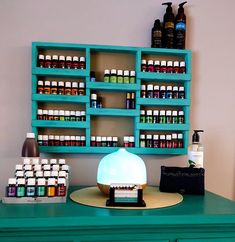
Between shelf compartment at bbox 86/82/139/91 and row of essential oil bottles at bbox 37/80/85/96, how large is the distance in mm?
55

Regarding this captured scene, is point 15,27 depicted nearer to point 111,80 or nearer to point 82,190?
point 111,80

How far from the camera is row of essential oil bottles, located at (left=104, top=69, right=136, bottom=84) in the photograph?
4.86ft

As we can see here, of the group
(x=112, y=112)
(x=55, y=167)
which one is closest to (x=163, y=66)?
(x=112, y=112)

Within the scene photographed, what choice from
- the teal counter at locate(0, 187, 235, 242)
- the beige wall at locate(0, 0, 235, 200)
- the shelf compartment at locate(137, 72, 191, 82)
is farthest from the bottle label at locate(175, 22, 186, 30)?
the teal counter at locate(0, 187, 235, 242)

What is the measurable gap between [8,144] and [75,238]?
748mm

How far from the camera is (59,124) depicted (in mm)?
1442

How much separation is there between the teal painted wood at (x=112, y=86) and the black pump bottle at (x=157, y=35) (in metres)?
0.26

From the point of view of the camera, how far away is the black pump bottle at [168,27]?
4.95 ft

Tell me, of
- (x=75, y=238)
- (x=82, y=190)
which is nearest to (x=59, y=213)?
(x=75, y=238)

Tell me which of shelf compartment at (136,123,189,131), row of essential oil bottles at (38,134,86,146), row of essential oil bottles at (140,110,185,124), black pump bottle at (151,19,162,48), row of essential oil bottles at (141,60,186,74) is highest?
black pump bottle at (151,19,162,48)

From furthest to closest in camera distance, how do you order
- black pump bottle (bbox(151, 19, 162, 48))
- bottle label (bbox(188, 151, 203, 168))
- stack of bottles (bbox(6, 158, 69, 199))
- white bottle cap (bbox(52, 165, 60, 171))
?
1. black pump bottle (bbox(151, 19, 162, 48))
2. bottle label (bbox(188, 151, 203, 168))
3. white bottle cap (bbox(52, 165, 60, 171))
4. stack of bottles (bbox(6, 158, 69, 199))

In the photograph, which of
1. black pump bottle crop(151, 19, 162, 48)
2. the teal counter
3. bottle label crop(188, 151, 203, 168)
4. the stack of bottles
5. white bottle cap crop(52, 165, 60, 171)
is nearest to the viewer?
the teal counter

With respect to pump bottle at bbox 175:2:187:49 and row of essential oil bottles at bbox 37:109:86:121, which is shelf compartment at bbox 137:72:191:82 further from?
row of essential oil bottles at bbox 37:109:86:121

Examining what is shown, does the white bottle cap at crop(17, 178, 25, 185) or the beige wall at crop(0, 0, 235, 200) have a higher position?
the beige wall at crop(0, 0, 235, 200)
